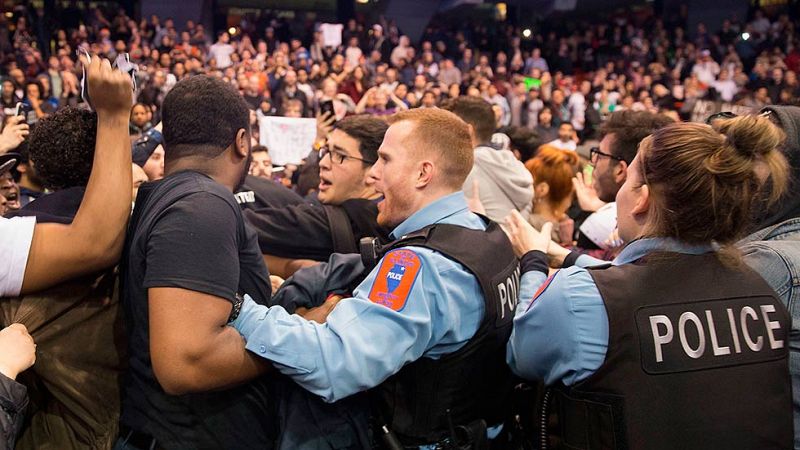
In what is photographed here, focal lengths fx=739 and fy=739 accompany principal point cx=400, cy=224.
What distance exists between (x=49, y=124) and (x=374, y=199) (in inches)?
55.4

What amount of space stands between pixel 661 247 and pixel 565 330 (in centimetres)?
33

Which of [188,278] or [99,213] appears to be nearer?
[188,278]

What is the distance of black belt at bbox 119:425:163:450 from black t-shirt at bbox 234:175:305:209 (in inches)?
58.8

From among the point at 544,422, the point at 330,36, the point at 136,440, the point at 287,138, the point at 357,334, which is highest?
the point at 357,334

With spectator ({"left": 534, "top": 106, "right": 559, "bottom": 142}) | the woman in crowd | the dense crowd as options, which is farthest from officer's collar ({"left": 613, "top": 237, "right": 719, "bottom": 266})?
spectator ({"left": 534, "top": 106, "right": 559, "bottom": 142})

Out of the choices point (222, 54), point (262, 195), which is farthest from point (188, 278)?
point (222, 54)

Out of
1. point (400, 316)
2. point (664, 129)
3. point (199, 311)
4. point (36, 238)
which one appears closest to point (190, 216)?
point (199, 311)

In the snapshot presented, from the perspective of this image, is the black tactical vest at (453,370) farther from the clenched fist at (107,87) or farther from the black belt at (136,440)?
the clenched fist at (107,87)

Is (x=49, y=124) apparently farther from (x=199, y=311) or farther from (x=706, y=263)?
(x=706, y=263)

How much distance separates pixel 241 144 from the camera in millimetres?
2195

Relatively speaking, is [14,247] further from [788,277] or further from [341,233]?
[788,277]

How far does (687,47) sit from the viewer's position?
66.8 feet

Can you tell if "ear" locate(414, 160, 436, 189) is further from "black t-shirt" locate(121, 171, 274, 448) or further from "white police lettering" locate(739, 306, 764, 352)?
"white police lettering" locate(739, 306, 764, 352)

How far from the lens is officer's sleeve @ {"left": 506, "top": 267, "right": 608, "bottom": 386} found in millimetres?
1772
